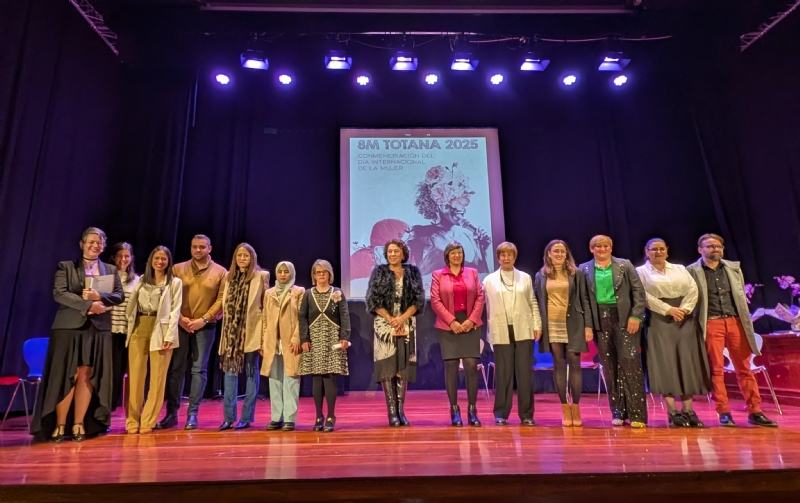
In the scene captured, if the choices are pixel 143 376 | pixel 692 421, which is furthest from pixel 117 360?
pixel 692 421

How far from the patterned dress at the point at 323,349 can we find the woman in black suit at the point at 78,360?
146 centimetres

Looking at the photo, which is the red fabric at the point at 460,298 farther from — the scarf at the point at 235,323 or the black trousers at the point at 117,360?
the black trousers at the point at 117,360

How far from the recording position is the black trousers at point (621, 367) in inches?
140

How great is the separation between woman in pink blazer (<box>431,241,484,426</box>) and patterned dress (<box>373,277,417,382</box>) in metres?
0.26

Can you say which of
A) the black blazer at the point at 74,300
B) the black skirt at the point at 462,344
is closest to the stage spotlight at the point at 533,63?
the black skirt at the point at 462,344

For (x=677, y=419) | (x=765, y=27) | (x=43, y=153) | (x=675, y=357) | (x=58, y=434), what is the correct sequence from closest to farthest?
(x=58, y=434)
(x=677, y=419)
(x=675, y=357)
(x=43, y=153)
(x=765, y=27)

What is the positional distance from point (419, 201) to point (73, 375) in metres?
4.24

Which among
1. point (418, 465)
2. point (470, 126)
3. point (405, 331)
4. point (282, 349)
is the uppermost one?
point (470, 126)

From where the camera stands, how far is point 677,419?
3590mm

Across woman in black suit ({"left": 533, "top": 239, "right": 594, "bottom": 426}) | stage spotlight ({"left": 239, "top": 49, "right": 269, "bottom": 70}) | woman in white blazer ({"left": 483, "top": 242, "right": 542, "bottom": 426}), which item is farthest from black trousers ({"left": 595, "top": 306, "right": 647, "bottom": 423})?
stage spotlight ({"left": 239, "top": 49, "right": 269, "bottom": 70})

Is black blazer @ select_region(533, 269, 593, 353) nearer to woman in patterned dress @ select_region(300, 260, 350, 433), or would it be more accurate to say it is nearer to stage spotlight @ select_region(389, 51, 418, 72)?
woman in patterned dress @ select_region(300, 260, 350, 433)

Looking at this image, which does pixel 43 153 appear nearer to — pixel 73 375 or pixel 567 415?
pixel 73 375

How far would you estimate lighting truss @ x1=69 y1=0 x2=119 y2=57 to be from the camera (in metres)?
5.34

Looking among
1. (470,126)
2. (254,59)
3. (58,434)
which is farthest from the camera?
(470,126)
